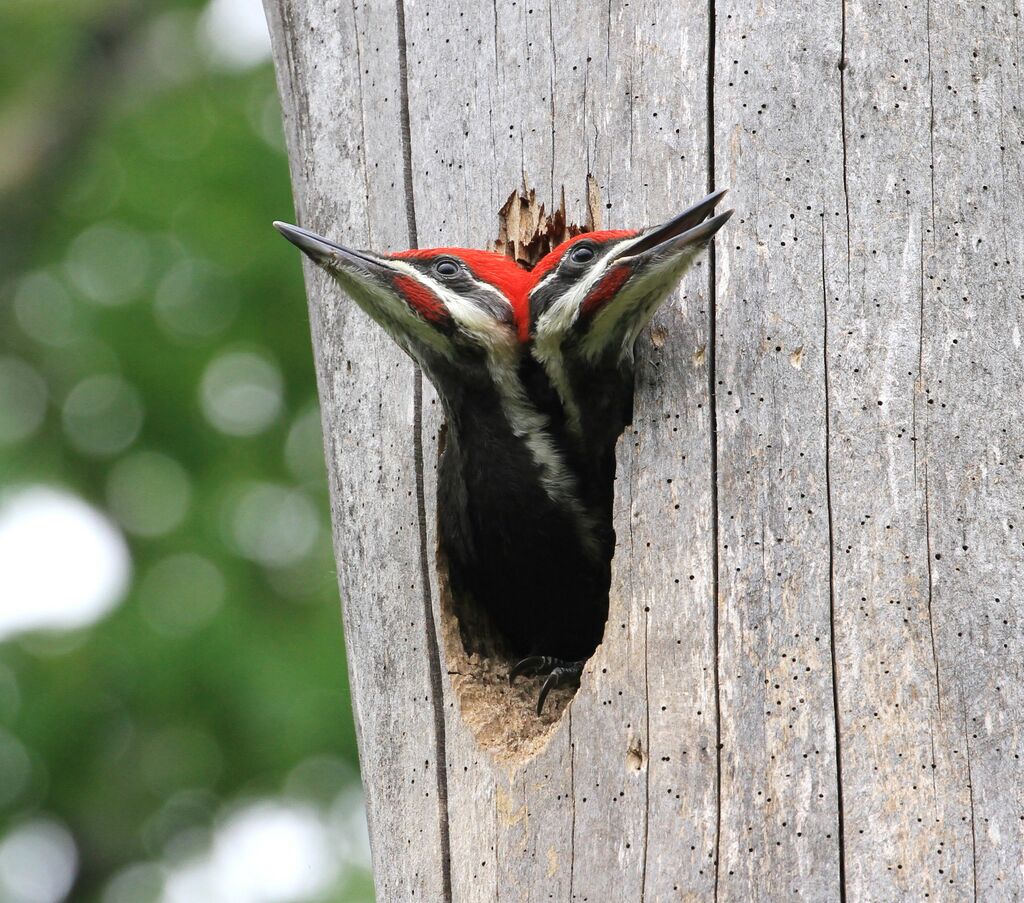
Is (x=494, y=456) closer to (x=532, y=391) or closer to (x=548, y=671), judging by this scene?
(x=532, y=391)

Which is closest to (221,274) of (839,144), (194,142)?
(194,142)

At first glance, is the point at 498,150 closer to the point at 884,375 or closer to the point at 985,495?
the point at 884,375

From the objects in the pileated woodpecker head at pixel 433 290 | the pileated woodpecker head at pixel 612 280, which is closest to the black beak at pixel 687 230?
the pileated woodpecker head at pixel 612 280

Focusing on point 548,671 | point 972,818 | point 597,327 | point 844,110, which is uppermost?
point 844,110

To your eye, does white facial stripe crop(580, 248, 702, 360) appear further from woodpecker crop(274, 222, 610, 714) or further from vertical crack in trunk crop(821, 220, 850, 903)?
vertical crack in trunk crop(821, 220, 850, 903)

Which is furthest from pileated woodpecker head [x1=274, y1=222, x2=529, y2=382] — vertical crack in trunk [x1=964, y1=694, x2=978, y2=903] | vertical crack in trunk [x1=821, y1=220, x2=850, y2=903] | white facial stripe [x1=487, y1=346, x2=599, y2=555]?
vertical crack in trunk [x1=964, y1=694, x2=978, y2=903]

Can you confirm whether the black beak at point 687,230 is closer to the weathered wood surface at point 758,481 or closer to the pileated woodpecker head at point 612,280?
the pileated woodpecker head at point 612,280

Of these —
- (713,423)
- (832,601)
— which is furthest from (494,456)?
(832,601)
